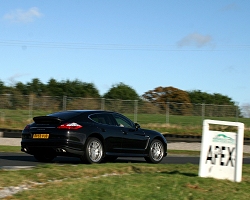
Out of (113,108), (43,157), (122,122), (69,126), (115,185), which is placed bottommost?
(43,157)

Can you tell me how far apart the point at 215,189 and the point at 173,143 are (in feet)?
59.9

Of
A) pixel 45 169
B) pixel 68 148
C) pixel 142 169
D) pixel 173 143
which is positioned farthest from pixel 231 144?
pixel 173 143

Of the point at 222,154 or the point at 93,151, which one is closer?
the point at 222,154

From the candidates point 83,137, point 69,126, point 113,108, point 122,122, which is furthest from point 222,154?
point 113,108

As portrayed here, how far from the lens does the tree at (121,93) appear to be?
50.8 meters

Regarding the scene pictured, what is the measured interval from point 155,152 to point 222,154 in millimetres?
6065

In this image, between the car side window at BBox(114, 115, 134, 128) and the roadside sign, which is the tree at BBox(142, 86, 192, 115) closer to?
the car side window at BBox(114, 115, 134, 128)

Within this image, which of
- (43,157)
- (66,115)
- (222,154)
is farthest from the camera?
(43,157)

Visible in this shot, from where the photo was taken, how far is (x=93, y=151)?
13.9m

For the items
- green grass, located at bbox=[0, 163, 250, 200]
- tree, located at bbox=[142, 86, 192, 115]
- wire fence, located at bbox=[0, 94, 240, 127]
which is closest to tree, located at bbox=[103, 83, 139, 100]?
tree, located at bbox=[142, 86, 192, 115]

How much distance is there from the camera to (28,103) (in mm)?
32656

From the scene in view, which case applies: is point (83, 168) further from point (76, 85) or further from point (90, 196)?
point (76, 85)

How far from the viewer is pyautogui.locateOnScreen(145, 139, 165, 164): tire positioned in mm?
15547

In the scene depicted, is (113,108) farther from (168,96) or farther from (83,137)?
(168,96)
